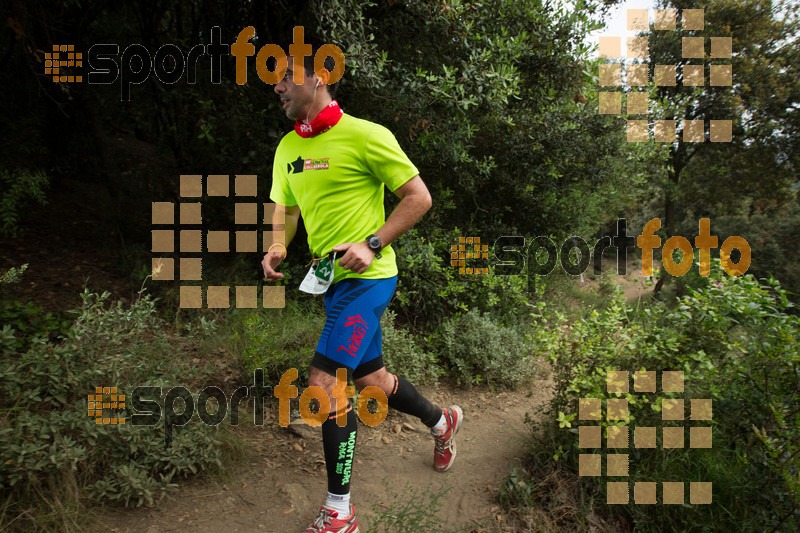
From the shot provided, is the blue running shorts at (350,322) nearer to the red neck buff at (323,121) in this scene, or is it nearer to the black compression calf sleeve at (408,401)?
the black compression calf sleeve at (408,401)

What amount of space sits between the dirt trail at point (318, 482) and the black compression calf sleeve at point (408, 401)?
1.47 feet

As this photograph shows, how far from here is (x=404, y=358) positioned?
4.24m

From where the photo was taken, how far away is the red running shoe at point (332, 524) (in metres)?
2.33

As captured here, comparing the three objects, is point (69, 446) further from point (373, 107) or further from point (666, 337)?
point (373, 107)

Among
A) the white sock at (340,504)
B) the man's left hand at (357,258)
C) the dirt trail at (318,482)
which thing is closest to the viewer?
the man's left hand at (357,258)

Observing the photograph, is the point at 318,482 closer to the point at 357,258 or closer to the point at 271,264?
the point at 271,264

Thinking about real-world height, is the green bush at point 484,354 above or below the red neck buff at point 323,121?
below

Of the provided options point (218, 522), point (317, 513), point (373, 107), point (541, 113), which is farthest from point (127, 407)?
point (541, 113)

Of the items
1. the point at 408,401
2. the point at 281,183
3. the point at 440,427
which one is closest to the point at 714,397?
the point at 440,427

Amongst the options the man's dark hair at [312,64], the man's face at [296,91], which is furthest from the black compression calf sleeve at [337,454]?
the man's dark hair at [312,64]

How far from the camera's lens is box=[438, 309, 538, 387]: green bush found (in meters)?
4.61

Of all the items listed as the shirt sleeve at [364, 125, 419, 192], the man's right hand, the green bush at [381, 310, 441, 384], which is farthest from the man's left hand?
the green bush at [381, 310, 441, 384]

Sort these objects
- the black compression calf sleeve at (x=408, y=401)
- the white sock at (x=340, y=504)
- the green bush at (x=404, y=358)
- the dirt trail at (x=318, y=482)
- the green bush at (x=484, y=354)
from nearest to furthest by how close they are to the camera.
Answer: the white sock at (x=340, y=504) → the dirt trail at (x=318, y=482) → the black compression calf sleeve at (x=408, y=401) → the green bush at (x=404, y=358) → the green bush at (x=484, y=354)

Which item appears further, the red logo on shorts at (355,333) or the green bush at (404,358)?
the green bush at (404,358)
